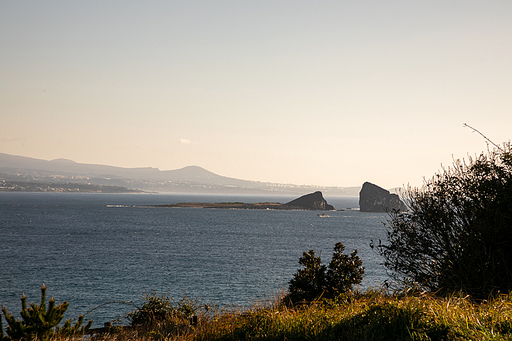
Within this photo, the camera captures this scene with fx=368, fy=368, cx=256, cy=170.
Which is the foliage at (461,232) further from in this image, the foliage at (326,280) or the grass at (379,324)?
the grass at (379,324)

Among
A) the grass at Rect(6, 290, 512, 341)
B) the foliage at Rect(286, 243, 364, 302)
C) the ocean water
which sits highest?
the grass at Rect(6, 290, 512, 341)

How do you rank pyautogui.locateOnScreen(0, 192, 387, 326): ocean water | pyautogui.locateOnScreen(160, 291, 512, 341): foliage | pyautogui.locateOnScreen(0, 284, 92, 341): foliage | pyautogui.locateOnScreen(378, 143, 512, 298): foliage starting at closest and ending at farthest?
pyautogui.locateOnScreen(160, 291, 512, 341): foliage, pyautogui.locateOnScreen(0, 284, 92, 341): foliage, pyautogui.locateOnScreen(378, 143, 512, 298): foliage, pyautogui.locateOnScreen(0, 192, 387, 326): ocean water

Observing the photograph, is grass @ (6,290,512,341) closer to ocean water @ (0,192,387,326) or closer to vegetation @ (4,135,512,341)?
vegetation @ (4,135,512,341)

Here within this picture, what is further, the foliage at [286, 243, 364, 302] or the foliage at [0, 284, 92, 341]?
the foliage at [286, 243, 364, 302]

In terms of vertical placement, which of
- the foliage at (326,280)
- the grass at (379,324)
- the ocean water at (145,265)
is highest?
the grass at (379,324)

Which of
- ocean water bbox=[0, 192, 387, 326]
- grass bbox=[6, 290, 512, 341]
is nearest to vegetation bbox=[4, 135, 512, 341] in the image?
grass bbox=[6, 290, 512, 341]

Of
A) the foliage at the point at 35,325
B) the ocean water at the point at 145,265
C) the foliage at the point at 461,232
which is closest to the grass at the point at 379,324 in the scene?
the foliage at the point at 35,325

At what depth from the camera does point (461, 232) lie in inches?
545

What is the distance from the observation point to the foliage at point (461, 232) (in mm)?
12656

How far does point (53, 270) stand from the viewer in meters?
52.9

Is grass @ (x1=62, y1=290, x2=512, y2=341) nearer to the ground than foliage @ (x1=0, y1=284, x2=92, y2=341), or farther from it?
farther from it

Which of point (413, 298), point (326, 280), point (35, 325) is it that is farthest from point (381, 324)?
point (326, 280)

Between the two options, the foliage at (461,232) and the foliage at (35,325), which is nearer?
the foliage at (35,325)

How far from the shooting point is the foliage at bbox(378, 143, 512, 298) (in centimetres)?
1266
